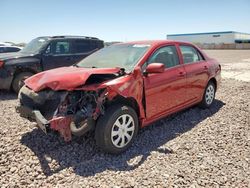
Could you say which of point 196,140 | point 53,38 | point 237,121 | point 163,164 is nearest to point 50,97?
point 163,164


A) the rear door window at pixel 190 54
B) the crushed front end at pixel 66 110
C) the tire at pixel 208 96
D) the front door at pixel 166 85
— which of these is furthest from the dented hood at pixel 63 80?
the tire at pixel 208 96

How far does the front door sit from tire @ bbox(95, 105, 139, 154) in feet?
1.40

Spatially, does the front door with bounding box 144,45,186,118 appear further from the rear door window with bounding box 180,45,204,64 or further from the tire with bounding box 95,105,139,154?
the tire with bounding box 95,105,139,154

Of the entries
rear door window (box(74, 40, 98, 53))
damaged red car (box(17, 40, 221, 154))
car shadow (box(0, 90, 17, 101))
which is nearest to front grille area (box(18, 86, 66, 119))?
damaged red car (box(17, 40, 221, 154))

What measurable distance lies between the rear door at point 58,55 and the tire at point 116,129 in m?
4.99

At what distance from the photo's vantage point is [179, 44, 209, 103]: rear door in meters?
5.11

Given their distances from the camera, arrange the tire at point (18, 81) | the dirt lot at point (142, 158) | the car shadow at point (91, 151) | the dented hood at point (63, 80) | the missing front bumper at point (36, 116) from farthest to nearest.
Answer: the tire at point (18, 81) < the dented hood at point (63, 80) < the car shadow at point (91, 151) < the missing front bumper at point (36, 116) < the dirt lot at point (142, 158)

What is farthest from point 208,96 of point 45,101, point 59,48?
point 59,48

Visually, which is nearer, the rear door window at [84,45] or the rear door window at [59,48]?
the rear door window at [59,48]

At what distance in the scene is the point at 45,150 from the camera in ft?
12.5

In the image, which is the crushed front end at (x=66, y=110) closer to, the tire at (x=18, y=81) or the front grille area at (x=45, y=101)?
the front grille area at (x=45, y=101)

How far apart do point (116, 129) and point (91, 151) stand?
53cm

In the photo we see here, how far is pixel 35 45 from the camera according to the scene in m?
8.41

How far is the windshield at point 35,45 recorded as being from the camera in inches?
320
